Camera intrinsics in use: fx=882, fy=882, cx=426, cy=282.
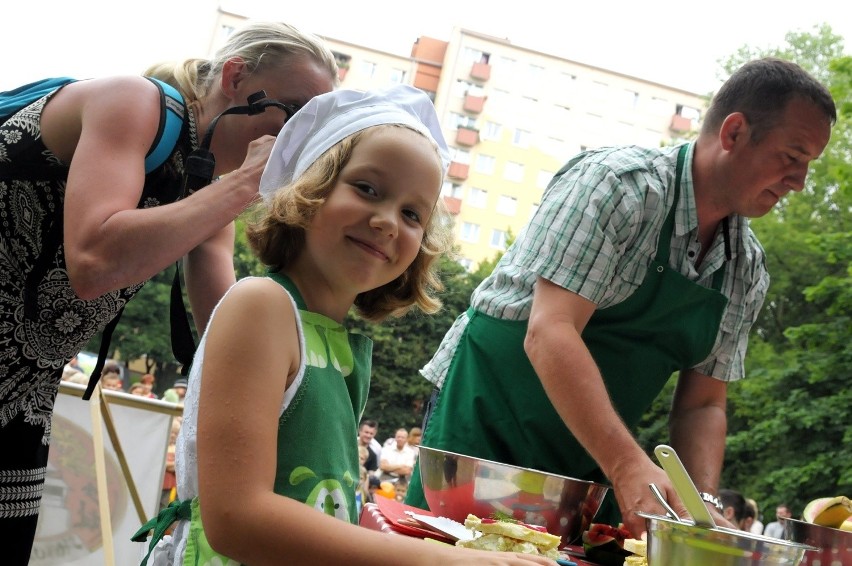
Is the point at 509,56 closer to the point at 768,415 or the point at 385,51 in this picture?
the point at 385,51

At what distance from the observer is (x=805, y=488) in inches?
580

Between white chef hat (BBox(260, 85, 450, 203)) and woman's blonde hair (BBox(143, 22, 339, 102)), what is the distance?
1.32 ft

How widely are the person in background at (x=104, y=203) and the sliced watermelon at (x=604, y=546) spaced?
0.87 metres

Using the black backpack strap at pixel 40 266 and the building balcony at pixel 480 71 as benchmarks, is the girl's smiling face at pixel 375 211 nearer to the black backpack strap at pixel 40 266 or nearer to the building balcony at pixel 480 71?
the black backpack strap at pixel 40 266

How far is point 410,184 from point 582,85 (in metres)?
43.5

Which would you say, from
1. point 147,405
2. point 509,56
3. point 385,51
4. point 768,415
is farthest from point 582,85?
point 147,405

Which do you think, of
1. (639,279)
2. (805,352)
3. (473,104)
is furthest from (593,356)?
(473,104)

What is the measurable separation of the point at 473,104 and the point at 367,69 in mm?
6024

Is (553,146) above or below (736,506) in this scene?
above

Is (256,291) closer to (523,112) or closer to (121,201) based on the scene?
(121,201)

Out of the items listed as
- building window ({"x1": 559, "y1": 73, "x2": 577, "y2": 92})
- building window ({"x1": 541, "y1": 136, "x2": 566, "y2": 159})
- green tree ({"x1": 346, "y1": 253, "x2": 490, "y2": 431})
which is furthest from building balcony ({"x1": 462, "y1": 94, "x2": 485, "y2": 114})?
green tree ({"x1": 346, "y1": 253, "x2": 490, "y2": 431})

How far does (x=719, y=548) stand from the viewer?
0.99m

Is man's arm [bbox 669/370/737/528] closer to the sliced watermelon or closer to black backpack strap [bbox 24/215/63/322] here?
the sliced watermelon

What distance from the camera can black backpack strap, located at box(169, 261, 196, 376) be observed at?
6.20 ft
